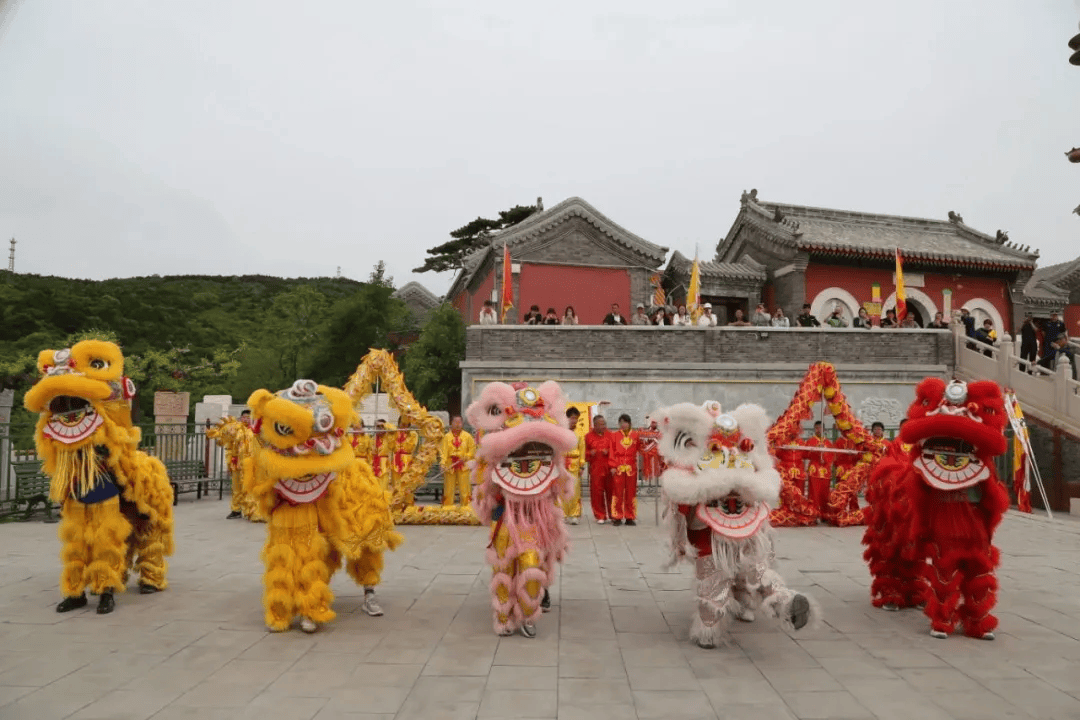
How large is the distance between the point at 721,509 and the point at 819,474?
608 centimetres

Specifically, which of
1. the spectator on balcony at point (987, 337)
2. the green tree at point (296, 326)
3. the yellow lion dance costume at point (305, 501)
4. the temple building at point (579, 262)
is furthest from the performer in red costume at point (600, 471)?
the green tree at point (296, 326)

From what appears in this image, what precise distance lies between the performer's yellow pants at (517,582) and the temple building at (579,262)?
13728 millimetres

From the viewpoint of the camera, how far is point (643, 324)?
15.5 meters

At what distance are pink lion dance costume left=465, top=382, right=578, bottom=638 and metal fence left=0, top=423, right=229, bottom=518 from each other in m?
6.51

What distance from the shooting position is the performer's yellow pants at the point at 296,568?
4980 millimetres

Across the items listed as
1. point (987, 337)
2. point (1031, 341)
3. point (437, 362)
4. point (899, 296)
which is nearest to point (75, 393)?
point (437, 362)

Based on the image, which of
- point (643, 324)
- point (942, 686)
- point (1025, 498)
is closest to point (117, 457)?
point (942, 686)

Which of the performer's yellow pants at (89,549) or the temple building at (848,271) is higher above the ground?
the temple building at (848,271)

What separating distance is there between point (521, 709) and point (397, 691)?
708 millimetres

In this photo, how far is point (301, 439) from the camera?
198 inches

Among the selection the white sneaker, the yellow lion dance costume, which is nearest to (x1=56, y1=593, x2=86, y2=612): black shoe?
the yellow lion dance costume

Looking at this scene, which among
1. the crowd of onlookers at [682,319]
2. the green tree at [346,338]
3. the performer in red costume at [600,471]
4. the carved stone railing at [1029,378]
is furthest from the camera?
the green tree at [346,338]

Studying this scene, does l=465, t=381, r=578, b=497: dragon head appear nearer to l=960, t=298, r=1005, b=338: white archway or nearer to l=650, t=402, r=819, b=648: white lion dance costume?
l=650, t=402, r=819, b=648: white lion dance costume

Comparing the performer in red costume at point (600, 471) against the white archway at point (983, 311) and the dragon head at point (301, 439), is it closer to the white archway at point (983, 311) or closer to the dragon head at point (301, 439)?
the dragon head at point (301, 439)
